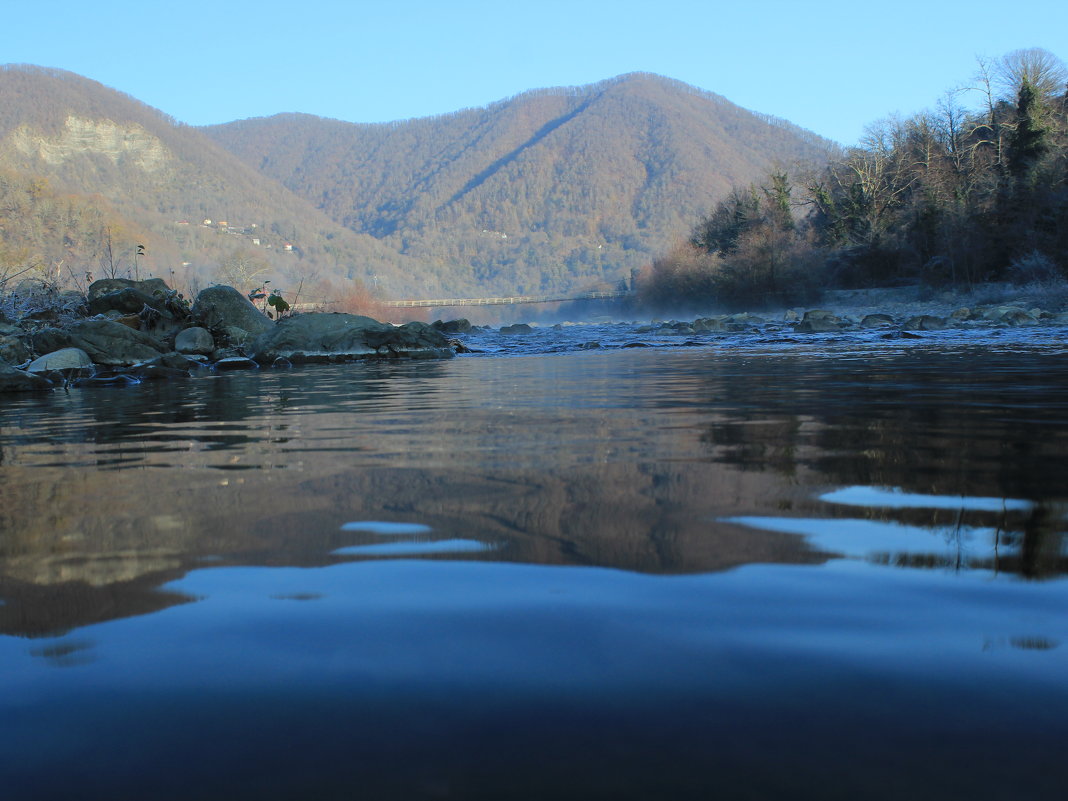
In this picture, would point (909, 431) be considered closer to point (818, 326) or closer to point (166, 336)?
point (166, 336)

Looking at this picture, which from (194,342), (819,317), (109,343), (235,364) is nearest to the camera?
(109,343)

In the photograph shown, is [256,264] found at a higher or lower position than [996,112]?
lower

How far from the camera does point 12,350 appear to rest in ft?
42.9

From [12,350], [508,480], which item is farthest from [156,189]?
[508,480]

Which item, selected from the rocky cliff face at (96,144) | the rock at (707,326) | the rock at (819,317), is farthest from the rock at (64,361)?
the rocky cliff face at (96,144)

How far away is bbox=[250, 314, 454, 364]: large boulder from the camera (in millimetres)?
17703

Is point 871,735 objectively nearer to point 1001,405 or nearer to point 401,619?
point 401,619

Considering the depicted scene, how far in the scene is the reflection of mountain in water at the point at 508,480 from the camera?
7.28 ft

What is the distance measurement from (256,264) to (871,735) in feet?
311

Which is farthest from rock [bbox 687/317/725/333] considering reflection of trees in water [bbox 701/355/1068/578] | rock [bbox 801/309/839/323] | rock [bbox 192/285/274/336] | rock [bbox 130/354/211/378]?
reflection of trees in water [bbox 701/355/1068/578]

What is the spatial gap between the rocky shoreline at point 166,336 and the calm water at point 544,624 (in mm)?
10177

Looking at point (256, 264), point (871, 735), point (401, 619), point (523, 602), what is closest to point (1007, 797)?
point (871, 735)

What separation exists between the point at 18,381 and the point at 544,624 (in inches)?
421

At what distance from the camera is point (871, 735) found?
1196 millimetres
